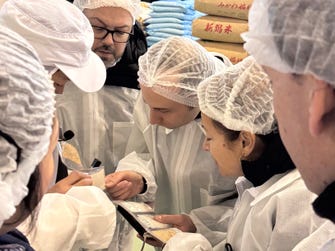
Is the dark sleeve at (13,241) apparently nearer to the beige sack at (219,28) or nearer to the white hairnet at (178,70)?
the white hairnet at (178,70)

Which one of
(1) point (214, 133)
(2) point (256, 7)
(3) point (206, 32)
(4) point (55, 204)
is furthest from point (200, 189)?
(3) point (206, 32)

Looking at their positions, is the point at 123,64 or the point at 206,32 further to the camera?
the point at 206,32

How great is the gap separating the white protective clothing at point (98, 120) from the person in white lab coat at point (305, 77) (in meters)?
1.21

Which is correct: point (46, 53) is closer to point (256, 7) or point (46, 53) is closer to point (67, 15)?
point (67, 15)

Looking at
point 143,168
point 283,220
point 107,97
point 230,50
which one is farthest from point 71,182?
point 230,50

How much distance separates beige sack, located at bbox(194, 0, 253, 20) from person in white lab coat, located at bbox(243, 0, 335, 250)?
2.10 metres

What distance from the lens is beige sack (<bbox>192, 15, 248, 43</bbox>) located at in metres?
2.84

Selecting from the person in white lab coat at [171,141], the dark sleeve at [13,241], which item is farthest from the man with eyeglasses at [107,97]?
the dark sleeve at [13,241]

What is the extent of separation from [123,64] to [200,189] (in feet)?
2.03

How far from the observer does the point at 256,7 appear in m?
0.79

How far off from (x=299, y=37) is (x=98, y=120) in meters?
1.30

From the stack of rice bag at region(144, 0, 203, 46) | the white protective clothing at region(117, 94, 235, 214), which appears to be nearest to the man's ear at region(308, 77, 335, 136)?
the white protective clothing at region(117, 94, 235, 214)

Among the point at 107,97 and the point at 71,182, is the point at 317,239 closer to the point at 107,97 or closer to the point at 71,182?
the point at 71,182

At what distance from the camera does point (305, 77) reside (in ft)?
2.32
